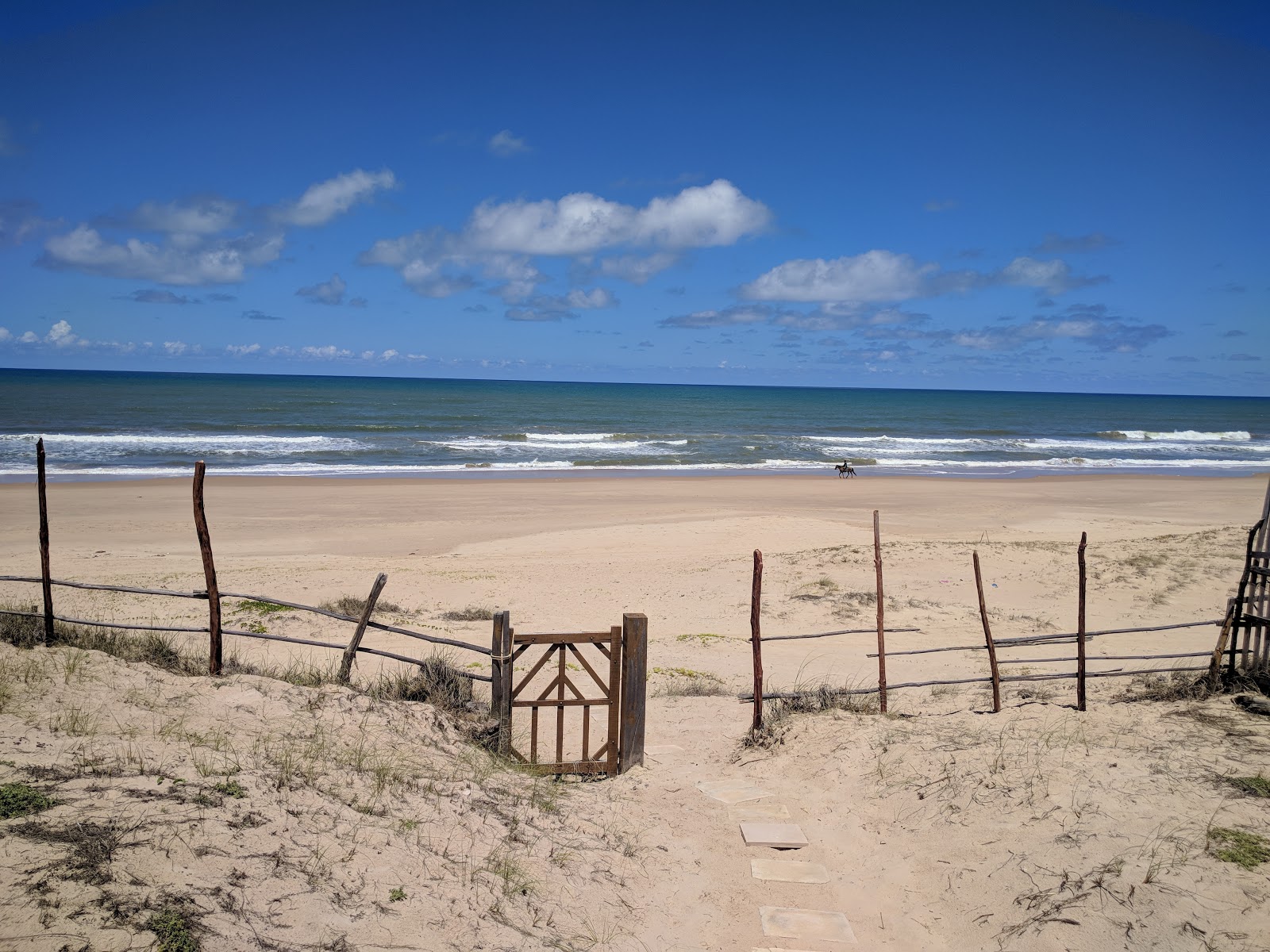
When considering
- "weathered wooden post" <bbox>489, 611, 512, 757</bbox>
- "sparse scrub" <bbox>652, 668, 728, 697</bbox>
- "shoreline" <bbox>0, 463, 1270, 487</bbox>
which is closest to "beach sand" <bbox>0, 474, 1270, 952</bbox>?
"sparse scrub" <bbox>652, 668, 728, 697</bbox>

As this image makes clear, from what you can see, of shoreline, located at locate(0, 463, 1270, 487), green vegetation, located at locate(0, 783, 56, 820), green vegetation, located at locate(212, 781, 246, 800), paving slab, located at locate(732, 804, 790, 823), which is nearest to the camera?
green vegetation, located at locate(0, 783, 56, 820)

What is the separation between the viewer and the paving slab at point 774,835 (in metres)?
6.08

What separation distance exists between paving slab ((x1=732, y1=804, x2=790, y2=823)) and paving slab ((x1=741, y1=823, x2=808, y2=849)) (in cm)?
11

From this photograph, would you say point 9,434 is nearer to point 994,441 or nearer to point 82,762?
point 82,762

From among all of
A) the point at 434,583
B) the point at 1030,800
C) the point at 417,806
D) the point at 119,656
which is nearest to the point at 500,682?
the point at 417,806

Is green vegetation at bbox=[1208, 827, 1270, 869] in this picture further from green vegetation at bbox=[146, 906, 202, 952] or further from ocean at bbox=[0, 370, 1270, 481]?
ocean at bbox=[0, 370, 1270, 481]

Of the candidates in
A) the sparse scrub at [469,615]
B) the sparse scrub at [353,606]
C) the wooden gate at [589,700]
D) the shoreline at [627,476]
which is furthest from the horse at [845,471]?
the wooden gate at [589,700]

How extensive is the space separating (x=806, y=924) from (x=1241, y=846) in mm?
2731

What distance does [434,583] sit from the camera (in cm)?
1421

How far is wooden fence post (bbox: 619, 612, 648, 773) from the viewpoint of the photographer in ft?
22.8

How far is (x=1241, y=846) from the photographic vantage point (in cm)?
505

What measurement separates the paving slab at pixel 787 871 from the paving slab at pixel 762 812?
0.57 metres

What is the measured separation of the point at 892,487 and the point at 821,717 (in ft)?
73.7

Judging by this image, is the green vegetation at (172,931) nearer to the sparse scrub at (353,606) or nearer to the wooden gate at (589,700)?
the wooden gate at (589,700)
